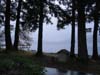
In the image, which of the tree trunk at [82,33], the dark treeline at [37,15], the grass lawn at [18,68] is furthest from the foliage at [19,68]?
the dark treeline at [37,15]

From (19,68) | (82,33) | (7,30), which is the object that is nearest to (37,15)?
(7,30)

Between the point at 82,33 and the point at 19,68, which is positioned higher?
the point at 82,33

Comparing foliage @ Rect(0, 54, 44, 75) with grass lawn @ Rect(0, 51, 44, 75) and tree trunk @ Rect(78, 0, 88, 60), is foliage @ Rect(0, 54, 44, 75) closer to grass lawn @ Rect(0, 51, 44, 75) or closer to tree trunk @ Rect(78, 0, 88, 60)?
grass lawn @ Rect(0, 51, 44, 75)

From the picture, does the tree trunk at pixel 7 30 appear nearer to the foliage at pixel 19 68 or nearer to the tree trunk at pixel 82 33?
the tree trunk at pixel 82 33

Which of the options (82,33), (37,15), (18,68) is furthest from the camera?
(37,15)

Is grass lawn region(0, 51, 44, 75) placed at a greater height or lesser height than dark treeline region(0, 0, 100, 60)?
lesser

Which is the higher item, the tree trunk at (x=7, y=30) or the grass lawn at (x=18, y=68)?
the tree trunk at (x=7, y=30)

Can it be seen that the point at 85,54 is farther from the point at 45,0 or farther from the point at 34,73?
the point at 34,73

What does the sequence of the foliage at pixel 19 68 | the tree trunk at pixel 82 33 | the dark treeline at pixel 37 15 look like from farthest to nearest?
the dark treeline at pixel 37 15
the tree trunk at pixel 82 33
the foliage at pixel 19 68

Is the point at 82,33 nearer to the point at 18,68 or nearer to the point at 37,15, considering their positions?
the point at 37,15

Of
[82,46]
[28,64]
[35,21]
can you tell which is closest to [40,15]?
[35,21]

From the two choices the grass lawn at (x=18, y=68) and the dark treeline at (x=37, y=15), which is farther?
the dark treeline at (x=37, y=15)

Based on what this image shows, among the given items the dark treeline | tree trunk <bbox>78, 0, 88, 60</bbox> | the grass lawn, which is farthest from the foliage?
the dark treeline

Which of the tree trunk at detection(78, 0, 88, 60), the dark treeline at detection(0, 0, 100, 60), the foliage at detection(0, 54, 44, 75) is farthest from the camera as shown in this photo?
the dark treeline at detection(0, 0, 100, 60)
